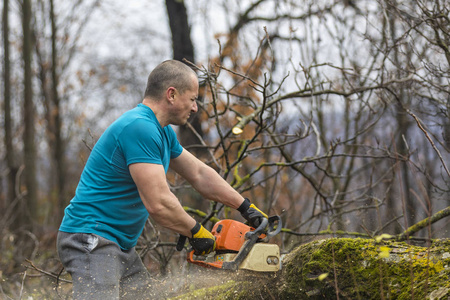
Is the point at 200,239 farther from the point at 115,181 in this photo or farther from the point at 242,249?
the point at 115,181

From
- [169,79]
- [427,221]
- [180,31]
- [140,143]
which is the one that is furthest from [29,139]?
[427,221]

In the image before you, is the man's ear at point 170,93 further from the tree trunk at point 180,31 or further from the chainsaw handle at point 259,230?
the tree trunk at point 180,31

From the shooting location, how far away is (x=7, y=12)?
11.9 metres

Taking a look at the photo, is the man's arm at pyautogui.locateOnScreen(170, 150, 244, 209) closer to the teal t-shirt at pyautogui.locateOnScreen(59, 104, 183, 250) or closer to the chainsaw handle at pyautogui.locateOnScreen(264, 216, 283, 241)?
the chainsaw handle at pyautogui.locateOnScreen(264, 216, 283, 241)

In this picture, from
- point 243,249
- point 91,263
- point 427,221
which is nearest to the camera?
point 91,263

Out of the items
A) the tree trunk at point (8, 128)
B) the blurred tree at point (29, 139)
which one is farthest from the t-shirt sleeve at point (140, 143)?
the blurred tree at point (29, 139)

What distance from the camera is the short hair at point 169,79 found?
2941mm

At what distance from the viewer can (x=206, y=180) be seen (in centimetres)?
326

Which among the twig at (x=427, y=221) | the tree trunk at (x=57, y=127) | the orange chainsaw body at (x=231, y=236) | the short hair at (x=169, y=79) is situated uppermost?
the tree trunk at (x=57, y=127)

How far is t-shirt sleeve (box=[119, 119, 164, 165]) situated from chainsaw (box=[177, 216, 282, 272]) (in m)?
0.70

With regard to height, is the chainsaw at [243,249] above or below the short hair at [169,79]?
below

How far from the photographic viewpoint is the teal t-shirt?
2.65 meters

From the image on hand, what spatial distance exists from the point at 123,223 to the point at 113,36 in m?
19.3

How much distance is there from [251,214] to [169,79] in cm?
111
